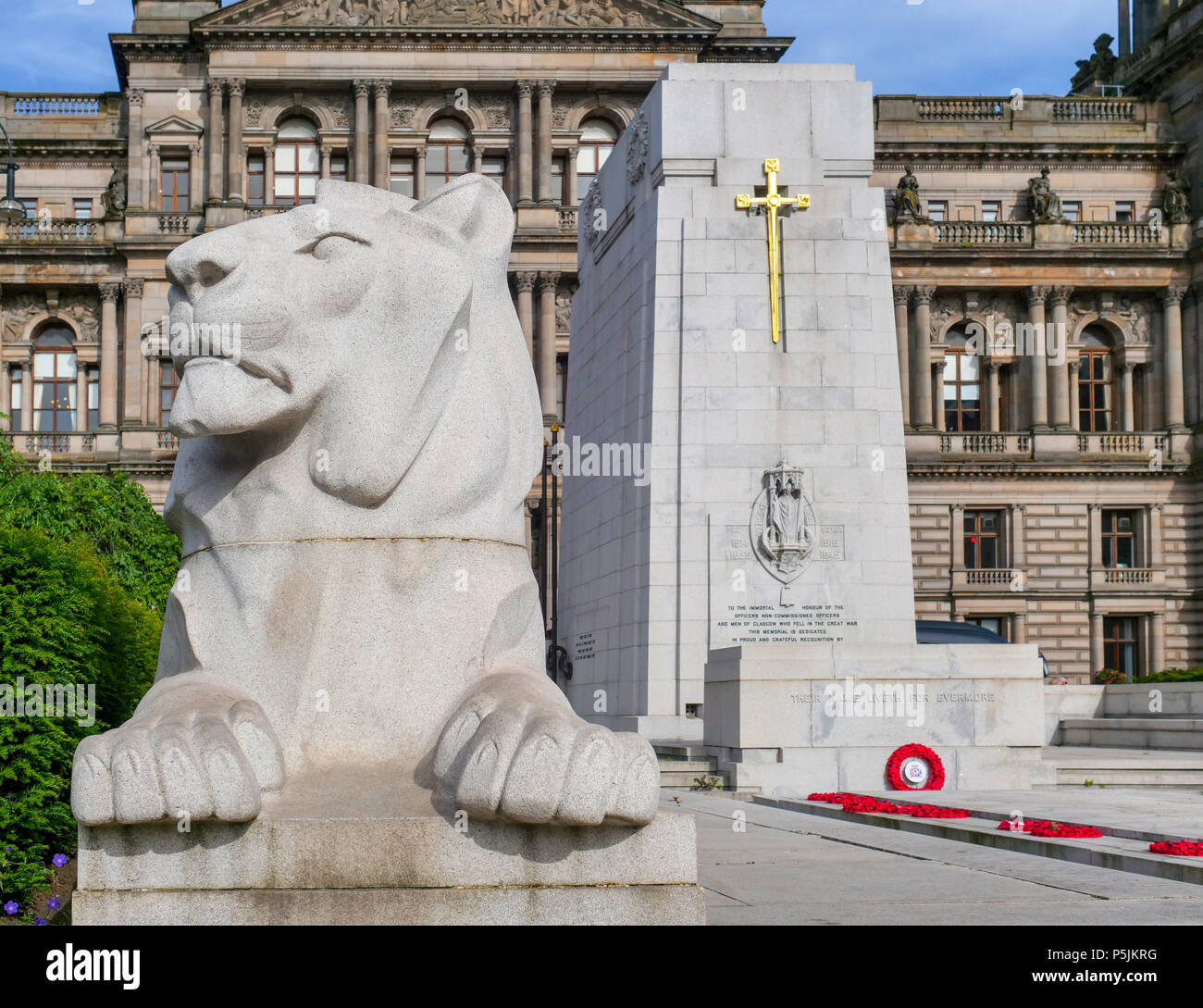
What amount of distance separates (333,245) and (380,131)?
51809 mm

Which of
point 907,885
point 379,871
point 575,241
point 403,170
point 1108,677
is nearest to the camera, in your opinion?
point 379,871

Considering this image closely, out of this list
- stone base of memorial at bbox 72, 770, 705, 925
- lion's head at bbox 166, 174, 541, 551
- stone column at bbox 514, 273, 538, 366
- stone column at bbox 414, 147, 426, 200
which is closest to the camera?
stone base of memorial at bbox 72, 770, 705, 925

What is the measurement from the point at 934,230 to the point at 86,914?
52.9 m

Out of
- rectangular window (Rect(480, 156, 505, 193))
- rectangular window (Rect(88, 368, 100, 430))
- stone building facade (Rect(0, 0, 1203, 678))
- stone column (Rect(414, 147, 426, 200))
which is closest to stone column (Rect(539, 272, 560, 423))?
stone building facade (Rect(0, 0, 1203, 678))

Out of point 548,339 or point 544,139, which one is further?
point 544,139

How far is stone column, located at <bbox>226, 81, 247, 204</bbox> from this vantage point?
5384 centimetres

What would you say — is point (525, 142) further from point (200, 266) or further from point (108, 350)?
point (200, 266)

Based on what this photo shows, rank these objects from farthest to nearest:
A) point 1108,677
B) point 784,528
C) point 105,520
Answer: point 1108,677
point 105,520
point 784,528

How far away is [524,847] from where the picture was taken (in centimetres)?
415

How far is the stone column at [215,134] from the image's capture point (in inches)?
2121

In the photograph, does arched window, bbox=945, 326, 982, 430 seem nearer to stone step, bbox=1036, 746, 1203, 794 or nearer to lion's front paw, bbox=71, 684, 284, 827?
stone step, bbox=1036, 746, 1203, 794

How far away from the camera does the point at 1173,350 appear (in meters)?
54.0

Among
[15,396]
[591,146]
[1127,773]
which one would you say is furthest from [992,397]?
[1127,773]

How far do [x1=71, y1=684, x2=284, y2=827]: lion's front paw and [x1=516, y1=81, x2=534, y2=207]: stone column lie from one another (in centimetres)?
5170
